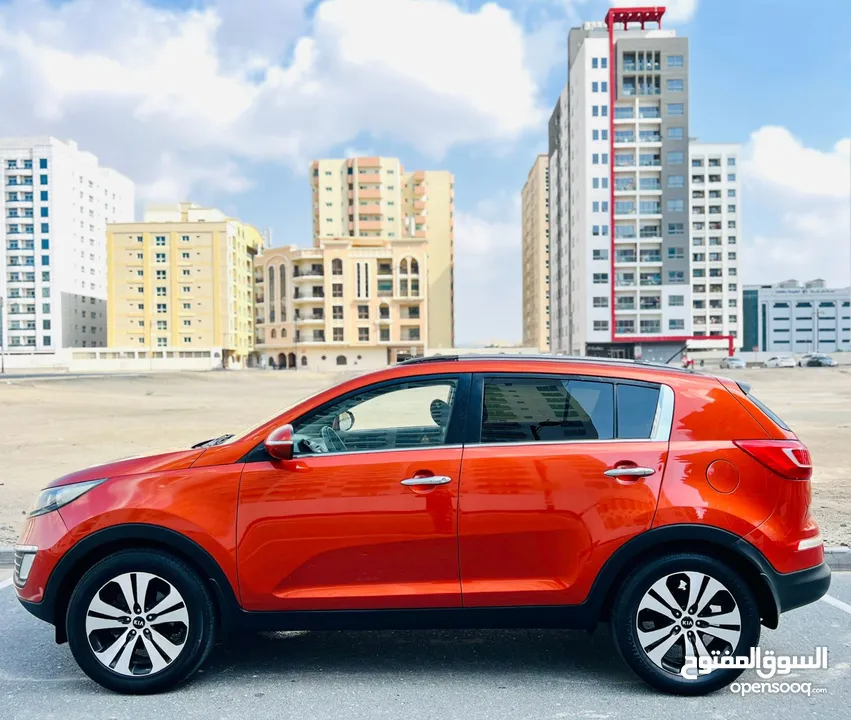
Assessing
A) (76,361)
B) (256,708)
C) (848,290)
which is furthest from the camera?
(848,290)

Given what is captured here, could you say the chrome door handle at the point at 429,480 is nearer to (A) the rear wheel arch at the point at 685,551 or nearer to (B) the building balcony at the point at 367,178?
(A) the rear wheel arch at the point at 685,551

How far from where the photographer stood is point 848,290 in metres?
138

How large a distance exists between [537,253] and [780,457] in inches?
4927

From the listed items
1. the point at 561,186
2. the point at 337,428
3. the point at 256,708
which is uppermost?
the point at 561,186

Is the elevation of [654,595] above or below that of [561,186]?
below

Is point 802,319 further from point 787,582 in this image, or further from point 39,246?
point 787,582

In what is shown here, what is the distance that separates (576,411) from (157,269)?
101m

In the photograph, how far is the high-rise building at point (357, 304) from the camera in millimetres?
91625

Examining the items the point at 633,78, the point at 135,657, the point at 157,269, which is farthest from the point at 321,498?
the point at 157,269

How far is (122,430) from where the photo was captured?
715 inches

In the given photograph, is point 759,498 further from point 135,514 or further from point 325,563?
point 135,514

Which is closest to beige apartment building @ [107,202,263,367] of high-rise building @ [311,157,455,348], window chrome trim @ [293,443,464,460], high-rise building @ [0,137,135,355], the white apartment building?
high-rise building @ [0,137,135,355]
